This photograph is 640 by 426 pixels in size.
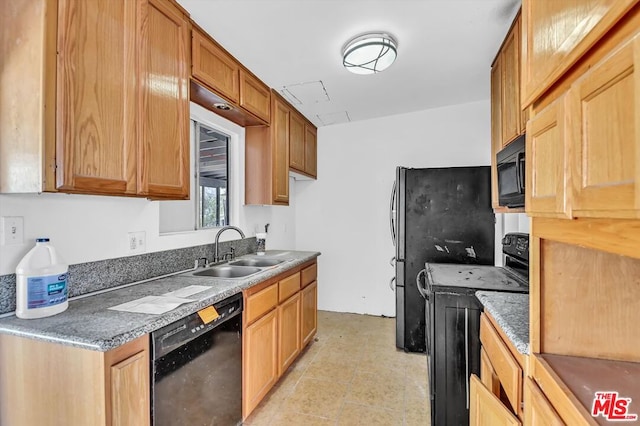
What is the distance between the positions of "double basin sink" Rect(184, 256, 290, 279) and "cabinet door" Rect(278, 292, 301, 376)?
Answer: 0.34 meters

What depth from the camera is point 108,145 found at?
1.29 metres

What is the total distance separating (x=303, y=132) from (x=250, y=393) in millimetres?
2643

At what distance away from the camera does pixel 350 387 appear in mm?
2283

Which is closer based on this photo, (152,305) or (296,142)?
(152,305)

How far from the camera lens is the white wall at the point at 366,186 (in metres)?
3.47

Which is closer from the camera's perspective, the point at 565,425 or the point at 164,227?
the point at 565,425

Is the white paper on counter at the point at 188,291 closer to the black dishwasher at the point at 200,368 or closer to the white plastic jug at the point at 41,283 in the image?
the black dishwasher at the point at 200,368

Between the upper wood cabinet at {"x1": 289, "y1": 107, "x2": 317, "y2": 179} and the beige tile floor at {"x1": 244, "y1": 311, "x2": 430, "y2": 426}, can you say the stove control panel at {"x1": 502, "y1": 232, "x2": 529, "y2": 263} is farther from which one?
the upper wood cabinet at {"x1": 289, "y1": 107, "x2": 317, "y2": 179}

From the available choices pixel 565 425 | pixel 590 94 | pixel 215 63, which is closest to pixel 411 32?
pixel 215 63

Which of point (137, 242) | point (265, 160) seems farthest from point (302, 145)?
point (137, 242)

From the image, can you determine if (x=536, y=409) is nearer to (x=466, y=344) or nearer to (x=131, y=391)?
(x=466, y=344)

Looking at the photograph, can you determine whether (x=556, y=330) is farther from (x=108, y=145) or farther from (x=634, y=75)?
(x=108, y=145)

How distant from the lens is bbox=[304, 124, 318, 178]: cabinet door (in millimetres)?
3619

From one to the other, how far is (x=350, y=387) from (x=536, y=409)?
1608mm
